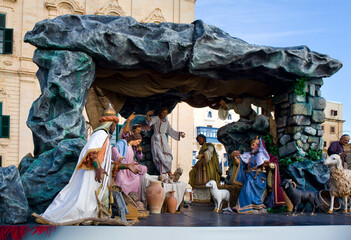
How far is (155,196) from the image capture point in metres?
9.70

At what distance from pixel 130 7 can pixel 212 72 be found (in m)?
12.6

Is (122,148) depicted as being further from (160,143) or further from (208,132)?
(208,132)

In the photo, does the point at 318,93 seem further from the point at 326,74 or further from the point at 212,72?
the point at 212,72

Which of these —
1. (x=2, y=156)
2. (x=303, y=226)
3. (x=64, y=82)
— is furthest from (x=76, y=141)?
(x=2, y=156)

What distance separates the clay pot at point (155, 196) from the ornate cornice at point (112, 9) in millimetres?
13059

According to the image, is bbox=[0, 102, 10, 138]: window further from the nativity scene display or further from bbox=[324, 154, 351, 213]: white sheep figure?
bbox=[324, 154, 351, 213]: white sheep figure

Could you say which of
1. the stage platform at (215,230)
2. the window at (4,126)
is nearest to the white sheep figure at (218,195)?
the stage platform at (215,230)

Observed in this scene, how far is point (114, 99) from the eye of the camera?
11992 millimetres

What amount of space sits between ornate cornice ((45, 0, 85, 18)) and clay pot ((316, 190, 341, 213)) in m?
14.4

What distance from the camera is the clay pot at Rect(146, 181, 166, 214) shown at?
9.70 meters

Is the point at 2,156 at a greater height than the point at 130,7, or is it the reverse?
the point at 130,7

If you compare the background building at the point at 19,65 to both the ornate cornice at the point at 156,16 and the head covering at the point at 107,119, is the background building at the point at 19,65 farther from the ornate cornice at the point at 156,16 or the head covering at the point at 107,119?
the head covering at the point at 107,119

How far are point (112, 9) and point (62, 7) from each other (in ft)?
7.41

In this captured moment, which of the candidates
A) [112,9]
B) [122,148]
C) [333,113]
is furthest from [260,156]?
[333,113]
